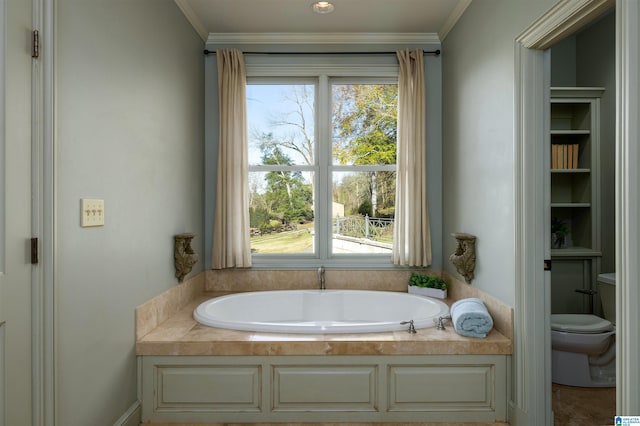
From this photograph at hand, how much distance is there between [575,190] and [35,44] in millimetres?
3807

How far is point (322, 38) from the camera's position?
3.45 metres

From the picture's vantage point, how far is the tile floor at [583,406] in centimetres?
246

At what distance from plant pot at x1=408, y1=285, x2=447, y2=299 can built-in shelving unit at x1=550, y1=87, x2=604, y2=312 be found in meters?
1.02

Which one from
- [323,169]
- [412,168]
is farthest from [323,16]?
[412,168]

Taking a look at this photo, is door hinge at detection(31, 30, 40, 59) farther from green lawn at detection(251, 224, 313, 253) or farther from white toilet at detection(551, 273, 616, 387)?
white toilet at detection(551, 273, 616, 387)

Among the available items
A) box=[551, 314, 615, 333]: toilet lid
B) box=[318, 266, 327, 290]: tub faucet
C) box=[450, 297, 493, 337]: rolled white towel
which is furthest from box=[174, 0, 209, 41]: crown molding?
box=[551, 314, 615, 333]: toilet lid

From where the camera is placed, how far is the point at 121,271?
7.02 feet

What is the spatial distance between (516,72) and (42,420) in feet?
8.59

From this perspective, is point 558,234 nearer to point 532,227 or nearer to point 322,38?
point 532,227

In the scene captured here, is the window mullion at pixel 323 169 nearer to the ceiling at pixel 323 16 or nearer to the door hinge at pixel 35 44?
the ceiling at pixel 323 16

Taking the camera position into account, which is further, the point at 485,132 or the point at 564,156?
the point at 564,156

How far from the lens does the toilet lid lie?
9.16 feet
